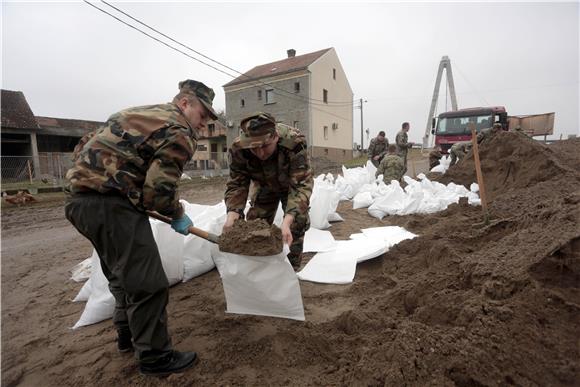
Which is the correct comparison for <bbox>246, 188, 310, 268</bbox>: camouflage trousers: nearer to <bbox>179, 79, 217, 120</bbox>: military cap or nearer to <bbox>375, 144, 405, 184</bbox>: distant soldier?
<bbox>179, 79, 217, 120</bbox>: military cap

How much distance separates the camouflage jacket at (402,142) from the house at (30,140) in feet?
34.6

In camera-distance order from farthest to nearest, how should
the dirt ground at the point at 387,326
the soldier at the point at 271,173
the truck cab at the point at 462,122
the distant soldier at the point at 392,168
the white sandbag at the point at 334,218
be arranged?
the truck cab at the point at 462,122 < the distant soldier at the point at 392,168 < the white sandbag at the point at 334,218 < the soldier at the point at 271,173 < the dirt ground at the point at 387,326

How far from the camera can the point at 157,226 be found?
2.41 metres

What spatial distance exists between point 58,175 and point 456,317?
12.3 meters

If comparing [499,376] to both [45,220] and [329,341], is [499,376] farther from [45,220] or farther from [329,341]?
[45,220]

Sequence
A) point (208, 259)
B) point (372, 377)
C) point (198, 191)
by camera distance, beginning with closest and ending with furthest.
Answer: point (372, 377) < point (208, 259) < point (198, 191)

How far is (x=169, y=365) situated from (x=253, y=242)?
76 centimetres

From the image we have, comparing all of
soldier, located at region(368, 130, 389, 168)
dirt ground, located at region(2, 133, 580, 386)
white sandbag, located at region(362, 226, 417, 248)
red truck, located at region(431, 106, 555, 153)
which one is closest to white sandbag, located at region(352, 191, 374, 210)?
white sandbag, located at region(362, 226, 417, 248)

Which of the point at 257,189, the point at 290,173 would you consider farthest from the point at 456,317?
the point at 257,189

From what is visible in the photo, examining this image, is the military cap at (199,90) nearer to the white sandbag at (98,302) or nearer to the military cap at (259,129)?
the military cap at (259,129)

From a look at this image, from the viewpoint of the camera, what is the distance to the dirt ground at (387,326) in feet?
4.32

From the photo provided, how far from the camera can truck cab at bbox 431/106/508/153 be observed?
9.54 meters

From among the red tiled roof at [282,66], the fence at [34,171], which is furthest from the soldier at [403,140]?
the red tiled roof at [282,66]

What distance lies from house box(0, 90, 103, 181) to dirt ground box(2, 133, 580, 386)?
933 centimetres
